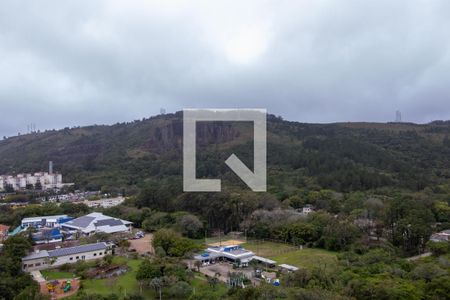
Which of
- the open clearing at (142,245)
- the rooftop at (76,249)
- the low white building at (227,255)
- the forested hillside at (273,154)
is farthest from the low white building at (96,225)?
the low white building at (227,255)

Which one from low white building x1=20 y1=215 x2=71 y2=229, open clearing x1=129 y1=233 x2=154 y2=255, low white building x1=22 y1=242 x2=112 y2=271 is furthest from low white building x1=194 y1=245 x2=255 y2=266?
low white building x1=20 y1=215 x2=71 y2=229

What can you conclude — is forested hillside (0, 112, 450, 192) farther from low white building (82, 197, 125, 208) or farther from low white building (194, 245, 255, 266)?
low white building (194, 245, 255, 266)

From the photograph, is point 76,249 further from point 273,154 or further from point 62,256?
point 273,154

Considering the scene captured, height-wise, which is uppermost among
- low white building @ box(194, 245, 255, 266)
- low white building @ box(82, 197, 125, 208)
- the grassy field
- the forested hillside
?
the forested hillside

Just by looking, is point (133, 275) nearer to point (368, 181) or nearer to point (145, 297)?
point (145, 297)

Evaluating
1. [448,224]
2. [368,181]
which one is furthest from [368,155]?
[448,224]

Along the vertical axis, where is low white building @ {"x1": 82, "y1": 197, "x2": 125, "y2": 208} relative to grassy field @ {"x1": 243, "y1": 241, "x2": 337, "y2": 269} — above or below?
above

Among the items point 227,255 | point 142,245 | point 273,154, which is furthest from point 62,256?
point 273,154
